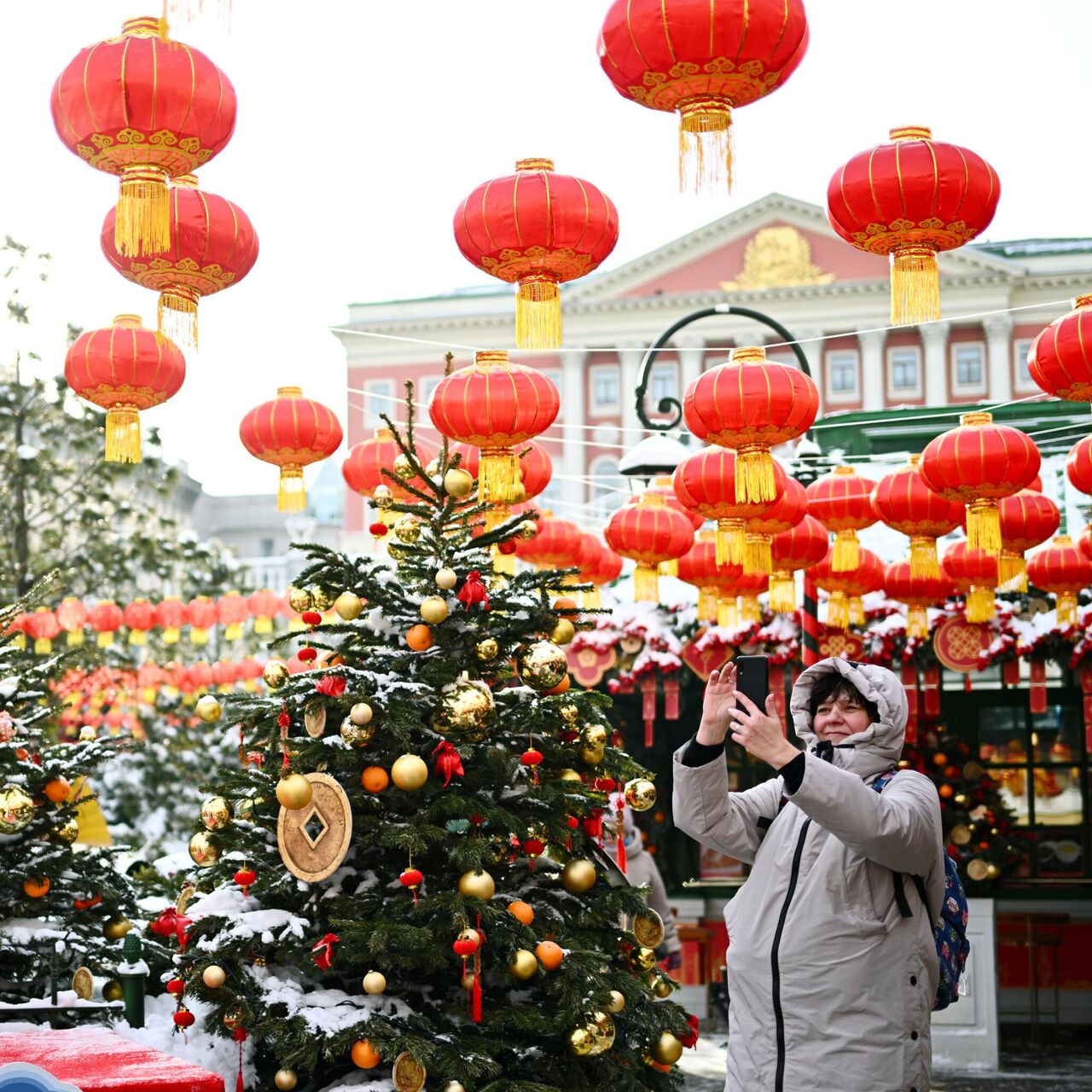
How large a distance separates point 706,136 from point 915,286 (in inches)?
64.2

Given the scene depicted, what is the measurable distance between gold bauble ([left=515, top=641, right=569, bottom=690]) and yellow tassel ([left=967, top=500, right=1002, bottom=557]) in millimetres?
4121

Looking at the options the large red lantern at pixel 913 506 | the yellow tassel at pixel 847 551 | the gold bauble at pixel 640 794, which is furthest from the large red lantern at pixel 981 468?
the gold bauble at pixel 640 794

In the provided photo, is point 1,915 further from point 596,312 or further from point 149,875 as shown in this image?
point 596,312

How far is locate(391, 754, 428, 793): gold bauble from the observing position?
586 cm

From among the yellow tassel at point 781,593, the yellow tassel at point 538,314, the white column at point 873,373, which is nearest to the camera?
the yellow tassel at point 538,314

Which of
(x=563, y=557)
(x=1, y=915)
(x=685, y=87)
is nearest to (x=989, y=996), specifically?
(x=563, y=557)

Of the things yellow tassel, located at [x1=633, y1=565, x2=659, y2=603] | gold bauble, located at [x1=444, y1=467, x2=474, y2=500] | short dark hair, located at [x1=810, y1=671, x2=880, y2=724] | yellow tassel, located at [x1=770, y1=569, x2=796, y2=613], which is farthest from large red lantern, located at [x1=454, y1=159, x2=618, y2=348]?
yellow tassel, located at [x1=770, y1=569, x2=796, y2=613]

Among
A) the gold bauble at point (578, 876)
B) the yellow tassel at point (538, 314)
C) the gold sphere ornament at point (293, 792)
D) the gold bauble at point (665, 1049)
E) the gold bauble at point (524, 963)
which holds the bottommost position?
the gold bauble at point (665, 1049)

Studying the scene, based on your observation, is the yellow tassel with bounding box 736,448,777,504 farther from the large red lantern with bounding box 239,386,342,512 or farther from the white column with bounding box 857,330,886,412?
the white column with bounding box 857,330,886,412

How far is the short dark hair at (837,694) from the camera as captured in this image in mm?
4227

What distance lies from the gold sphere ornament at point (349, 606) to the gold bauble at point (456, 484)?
64 cm

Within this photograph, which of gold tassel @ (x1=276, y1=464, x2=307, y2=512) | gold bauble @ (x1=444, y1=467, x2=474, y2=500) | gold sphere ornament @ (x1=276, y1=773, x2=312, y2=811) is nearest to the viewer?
gold sphere ornament @ (x1=276, y1=773, x2=312, y2=811)

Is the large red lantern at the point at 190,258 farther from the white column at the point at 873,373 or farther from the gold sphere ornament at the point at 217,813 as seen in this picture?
the white column at the point at 873,373

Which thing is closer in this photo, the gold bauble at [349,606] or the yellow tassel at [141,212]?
the yellow tassel at [141,212]
